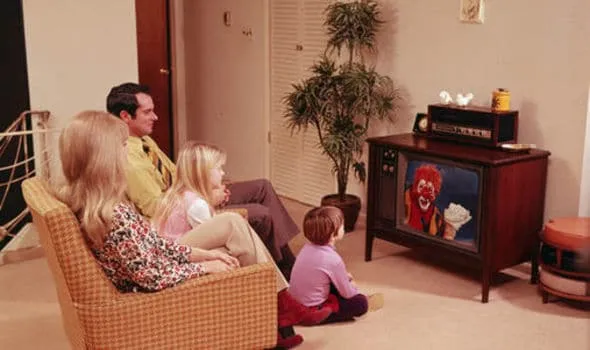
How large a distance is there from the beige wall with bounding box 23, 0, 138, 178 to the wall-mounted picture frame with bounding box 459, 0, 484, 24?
1.90m

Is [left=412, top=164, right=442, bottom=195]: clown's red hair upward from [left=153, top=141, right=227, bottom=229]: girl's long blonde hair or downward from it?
downward

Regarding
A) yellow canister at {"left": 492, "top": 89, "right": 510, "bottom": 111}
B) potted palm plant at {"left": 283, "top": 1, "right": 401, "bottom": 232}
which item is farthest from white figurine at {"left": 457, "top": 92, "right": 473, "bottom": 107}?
potted palm plant at {"left": 283, "top": 1, "right": 401, "bottom": 232}

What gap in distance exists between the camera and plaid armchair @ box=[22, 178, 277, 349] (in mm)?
2119

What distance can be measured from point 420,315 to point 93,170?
1751 mm

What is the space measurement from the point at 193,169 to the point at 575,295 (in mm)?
1809

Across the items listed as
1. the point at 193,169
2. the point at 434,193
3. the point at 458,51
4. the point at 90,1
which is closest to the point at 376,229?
the point at 434,193

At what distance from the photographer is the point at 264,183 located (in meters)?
3.62

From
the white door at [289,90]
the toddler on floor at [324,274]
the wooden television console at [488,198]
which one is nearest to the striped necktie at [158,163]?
the toddler on floor at [324,274]

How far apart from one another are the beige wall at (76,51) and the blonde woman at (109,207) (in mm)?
2022

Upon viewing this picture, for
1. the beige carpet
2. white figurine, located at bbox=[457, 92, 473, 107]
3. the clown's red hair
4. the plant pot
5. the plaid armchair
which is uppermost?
white figurine, located at bbox=[457, 92, 473, 107]

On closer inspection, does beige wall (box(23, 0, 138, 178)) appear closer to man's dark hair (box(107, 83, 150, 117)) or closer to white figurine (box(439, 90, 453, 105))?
man's dark hair (box(107, 83, 150, 117))

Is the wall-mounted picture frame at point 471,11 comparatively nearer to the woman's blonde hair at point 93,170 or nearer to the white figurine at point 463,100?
the white figurine at point 463,100

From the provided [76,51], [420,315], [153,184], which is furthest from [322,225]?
[76,51]

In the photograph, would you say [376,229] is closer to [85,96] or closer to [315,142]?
[315,142]
